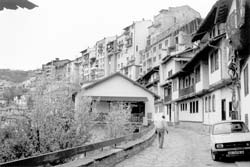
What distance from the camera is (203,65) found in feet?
101

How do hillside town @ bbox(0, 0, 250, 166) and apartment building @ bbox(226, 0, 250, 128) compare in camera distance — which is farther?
apartment building @ bbox(226, 0, 250, 128)

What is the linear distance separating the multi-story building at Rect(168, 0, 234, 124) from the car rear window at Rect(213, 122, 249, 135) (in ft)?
23.8

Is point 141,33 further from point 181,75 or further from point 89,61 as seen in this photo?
point 181,75

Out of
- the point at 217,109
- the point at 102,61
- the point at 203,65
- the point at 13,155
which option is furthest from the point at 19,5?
the point at 102,61

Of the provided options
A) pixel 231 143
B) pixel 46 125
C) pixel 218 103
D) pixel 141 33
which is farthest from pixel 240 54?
pixel 141 33

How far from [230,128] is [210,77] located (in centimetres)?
1575

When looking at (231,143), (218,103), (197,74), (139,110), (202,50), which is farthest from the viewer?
(139,110)

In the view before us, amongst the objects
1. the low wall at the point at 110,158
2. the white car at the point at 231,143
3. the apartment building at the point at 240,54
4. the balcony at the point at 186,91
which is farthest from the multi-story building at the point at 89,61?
the white car at the point at 231,143

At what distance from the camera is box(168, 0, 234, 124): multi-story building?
2397cm

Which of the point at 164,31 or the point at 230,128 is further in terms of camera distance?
the point at 164,31

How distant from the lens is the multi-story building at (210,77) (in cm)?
2397

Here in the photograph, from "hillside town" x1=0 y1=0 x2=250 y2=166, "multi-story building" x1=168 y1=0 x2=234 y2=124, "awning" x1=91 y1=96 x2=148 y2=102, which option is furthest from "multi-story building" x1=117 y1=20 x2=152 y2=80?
"awning" x1=91 y1=96 x2=148 y2=102

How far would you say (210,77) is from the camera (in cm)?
2805

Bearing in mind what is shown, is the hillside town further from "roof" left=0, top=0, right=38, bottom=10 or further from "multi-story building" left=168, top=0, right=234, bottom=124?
"roof" left=0, top=0, right=38, bottom=10
